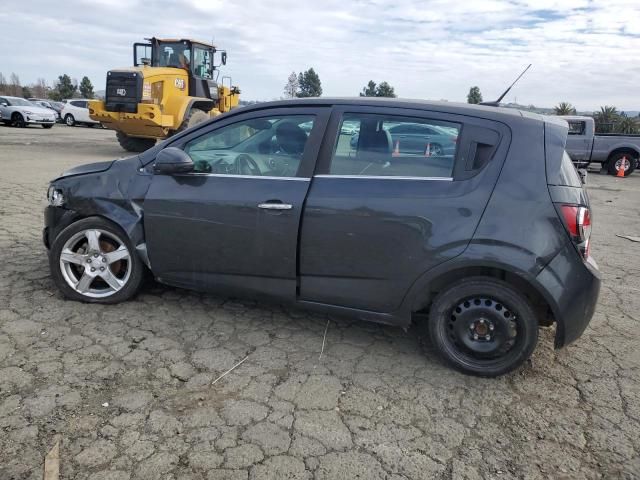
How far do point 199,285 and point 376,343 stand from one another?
1.35 meters

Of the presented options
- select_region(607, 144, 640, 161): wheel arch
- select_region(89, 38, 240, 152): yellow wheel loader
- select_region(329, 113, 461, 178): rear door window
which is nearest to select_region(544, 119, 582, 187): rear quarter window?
select_region(329, 113, 461, 178): rear door window

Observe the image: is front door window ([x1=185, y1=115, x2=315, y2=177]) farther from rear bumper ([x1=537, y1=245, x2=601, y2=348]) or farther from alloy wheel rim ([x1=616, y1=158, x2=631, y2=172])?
alloy wheel rim ([x1=616, y1=158, x2=631, y2=172])

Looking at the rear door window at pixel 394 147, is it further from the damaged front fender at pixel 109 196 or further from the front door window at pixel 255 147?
the damaged front fender at pixel 109 196

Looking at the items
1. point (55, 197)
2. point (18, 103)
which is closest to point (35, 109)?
point (18, 103)

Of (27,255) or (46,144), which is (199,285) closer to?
(27,255)

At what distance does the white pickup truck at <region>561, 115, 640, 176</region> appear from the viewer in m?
16.0

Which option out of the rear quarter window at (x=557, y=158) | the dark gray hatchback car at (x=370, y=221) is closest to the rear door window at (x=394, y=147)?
the dark gray hatchback car at (x=370, y=221)

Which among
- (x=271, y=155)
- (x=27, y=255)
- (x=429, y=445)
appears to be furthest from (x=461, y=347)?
(x=27, y=255)

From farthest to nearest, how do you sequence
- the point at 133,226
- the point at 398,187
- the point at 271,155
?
the point at 133,226 → the point at 271,155 → the point at 398,187

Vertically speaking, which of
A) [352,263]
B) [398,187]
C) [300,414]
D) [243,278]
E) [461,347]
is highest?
[398,187]

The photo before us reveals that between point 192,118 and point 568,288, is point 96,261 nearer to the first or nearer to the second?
point 568,288

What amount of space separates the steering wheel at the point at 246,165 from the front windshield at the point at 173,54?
11.6 m

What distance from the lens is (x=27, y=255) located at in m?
4.97

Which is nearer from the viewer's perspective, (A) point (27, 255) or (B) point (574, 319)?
(B) point (574, 319)
